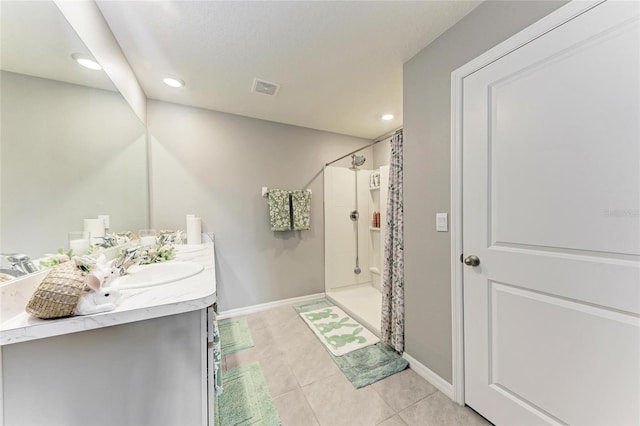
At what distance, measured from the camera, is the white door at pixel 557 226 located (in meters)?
0.80

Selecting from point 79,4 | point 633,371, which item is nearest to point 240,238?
point 79,4

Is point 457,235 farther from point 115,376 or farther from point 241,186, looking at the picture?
point 241,186

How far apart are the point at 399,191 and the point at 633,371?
136 cm

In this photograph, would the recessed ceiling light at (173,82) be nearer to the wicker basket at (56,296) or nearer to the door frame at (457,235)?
the wicker basket at (56,296)

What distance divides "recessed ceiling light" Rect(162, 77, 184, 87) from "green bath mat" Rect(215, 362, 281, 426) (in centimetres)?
239

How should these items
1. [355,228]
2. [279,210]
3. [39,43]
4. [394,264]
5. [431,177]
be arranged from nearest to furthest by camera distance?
[39,43], [431,177], [394,264], [279,210], [355,228]

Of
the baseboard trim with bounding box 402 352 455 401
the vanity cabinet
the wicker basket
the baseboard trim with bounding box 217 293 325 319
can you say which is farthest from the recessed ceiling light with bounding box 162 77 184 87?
the baseboard trim with bounding box 402 352 455 401

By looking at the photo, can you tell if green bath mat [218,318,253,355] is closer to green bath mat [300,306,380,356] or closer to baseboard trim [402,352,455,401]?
green bath mat [300,306,380,356]

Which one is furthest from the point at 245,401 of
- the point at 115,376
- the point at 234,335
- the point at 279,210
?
the point at 279,210

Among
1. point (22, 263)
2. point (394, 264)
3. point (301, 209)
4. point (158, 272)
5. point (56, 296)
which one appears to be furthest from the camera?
point (301, 209)

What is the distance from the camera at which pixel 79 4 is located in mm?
1037

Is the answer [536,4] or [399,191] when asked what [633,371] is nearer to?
[399,191]

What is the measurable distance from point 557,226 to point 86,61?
2352 mm

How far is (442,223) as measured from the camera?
1.39m
